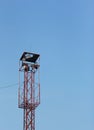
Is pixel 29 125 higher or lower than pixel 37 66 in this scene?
lower

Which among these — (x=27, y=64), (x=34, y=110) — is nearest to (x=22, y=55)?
(x=27, y=64)

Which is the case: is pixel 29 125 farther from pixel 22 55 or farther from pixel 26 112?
pixel 22 55

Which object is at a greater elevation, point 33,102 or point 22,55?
point 22,55

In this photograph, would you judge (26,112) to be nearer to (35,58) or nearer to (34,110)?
(34,110)

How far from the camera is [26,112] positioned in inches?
3538

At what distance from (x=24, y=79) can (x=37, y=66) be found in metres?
2.72

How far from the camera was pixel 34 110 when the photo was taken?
90062 mm

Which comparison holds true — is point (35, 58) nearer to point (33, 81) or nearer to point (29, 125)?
point (33, 81)

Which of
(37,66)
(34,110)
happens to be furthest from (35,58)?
(34,110)

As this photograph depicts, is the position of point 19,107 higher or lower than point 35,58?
lower

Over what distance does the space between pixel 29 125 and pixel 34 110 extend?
212cm

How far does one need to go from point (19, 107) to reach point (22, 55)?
23.3 feet

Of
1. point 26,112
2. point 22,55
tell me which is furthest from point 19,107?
point 22,55

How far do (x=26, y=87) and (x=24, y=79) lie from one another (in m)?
1.14
